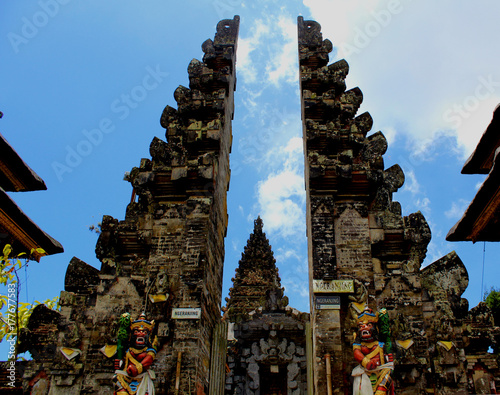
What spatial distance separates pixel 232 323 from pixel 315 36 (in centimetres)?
963

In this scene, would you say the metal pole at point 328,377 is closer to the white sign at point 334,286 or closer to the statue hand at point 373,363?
the statue hand at point 373,363

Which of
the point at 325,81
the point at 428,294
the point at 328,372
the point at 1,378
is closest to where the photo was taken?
the point at 1,378

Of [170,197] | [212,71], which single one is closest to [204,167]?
[170,197]

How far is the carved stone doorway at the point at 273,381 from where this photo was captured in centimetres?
1516

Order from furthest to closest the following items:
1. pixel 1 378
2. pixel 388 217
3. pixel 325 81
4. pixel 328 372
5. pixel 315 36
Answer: pixel 315 36 → pixel 325 81 → pixel 388 217 → pixel 328 372 → pixel 1 378

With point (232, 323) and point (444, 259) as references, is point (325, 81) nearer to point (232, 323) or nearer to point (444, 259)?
point (444, 259)

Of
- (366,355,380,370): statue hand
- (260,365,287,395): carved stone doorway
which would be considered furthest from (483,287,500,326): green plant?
(366,355,380,370): statue hand

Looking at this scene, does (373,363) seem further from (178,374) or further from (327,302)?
(178,374)

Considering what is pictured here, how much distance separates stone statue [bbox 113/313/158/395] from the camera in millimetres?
7566

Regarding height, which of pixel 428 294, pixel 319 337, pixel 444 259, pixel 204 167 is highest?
pixel 204 167

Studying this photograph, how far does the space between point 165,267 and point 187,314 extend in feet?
3.97

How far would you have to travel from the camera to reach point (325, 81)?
40.3ft

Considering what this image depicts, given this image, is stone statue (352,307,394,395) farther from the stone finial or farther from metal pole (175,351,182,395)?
the stone finial

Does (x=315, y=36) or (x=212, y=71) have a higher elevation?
(x=315, y=36)
